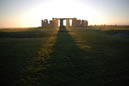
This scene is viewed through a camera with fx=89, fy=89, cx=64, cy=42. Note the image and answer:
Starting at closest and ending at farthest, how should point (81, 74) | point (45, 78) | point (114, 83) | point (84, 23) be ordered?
point (114, 83), point (45, 78), point (81, 74), point (84, 23)

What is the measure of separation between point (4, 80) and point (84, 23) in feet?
151

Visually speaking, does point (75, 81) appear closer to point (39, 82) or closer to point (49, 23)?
point (39, 82)

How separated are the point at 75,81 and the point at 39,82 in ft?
5.25

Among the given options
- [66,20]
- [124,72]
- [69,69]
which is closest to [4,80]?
[69,69]

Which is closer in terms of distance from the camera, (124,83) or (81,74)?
(124,83)

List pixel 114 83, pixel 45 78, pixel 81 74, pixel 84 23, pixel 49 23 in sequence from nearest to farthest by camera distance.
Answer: pixel 114 83, pixel 45 78, pixel 81 74, pixel 49 23, pixel 84 23

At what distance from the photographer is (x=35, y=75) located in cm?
443

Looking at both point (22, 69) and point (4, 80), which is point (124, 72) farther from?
point (4, 80)

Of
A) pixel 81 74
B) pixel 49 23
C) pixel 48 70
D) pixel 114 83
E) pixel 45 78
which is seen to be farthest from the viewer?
pixel 49 23

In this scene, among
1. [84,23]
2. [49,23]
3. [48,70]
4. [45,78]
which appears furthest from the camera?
[84,23]

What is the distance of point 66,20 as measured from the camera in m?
45.4

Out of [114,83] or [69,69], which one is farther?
[69,69]

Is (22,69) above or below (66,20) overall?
below

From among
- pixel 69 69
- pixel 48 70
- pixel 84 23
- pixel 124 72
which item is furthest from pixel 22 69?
pixel 84 23
